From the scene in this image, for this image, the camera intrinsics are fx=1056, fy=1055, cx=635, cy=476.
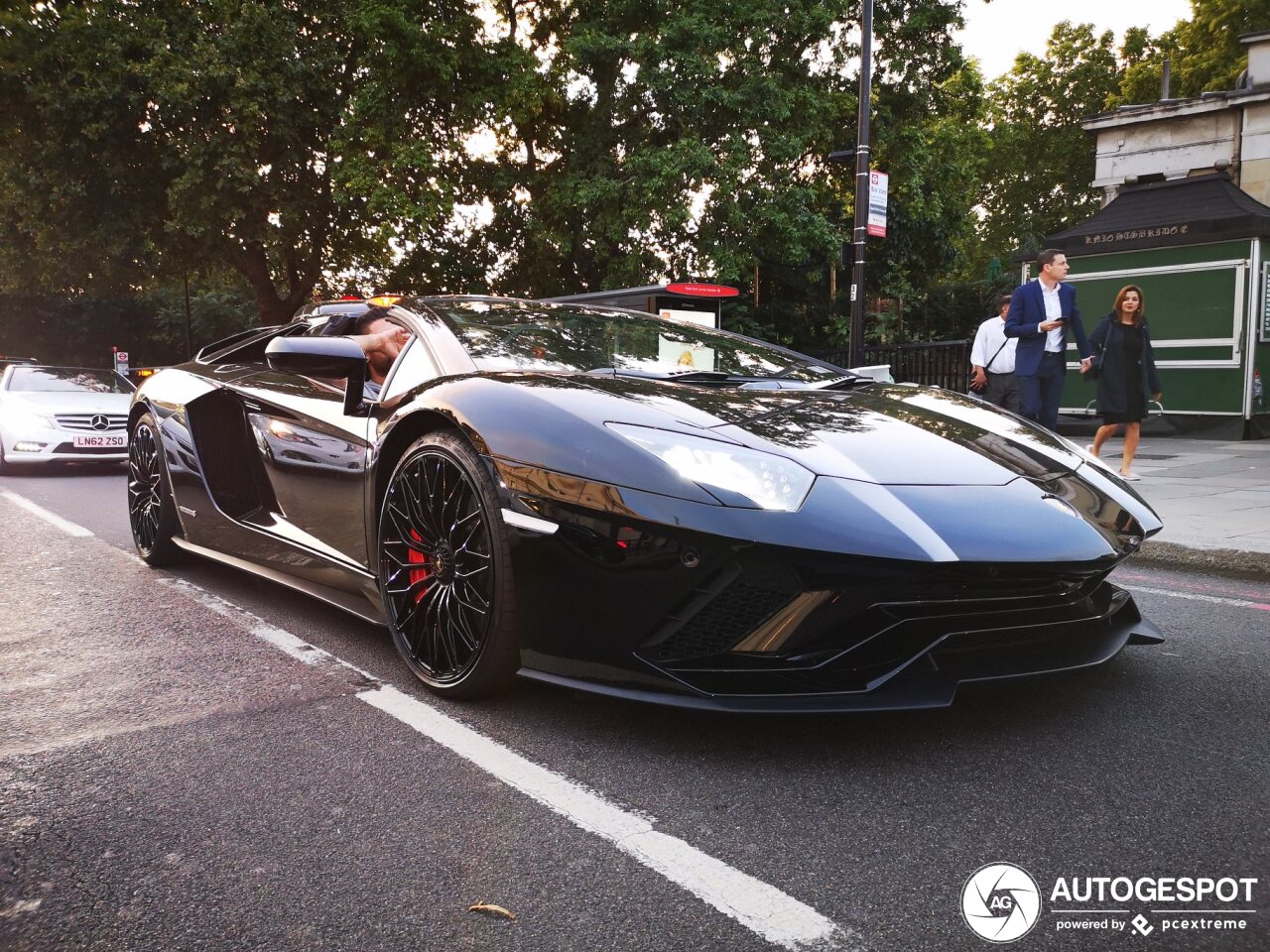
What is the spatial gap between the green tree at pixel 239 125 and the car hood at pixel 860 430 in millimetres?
17577

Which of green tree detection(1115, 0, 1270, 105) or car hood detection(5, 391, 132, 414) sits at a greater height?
green tree detection(1115, 0, 1270, 105)

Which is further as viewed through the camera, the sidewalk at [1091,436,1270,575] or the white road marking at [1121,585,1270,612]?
the sidewalk at [1091,436,1270,575]

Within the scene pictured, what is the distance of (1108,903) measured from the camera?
179cm

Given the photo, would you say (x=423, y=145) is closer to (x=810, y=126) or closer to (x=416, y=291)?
(x=416, y=291)

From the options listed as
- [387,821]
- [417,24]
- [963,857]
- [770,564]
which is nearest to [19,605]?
[387,821]

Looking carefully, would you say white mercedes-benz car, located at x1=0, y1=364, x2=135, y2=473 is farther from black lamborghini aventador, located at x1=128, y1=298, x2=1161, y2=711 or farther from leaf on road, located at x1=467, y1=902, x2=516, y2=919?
leaf on road, located at x1=467, y1=902, x2=516, y2=919

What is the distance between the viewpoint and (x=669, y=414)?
2.75 meters

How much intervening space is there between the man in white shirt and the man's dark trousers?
1.16 ft

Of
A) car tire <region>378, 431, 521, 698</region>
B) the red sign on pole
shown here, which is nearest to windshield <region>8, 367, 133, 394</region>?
the red sign on pole

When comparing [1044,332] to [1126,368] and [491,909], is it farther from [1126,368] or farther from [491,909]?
[491,909]

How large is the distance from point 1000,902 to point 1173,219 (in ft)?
44.4

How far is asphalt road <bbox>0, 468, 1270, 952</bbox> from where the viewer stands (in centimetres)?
176

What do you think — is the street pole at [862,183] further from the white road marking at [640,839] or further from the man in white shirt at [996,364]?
the white road marking at [640,839]

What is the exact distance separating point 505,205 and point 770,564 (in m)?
21.8
